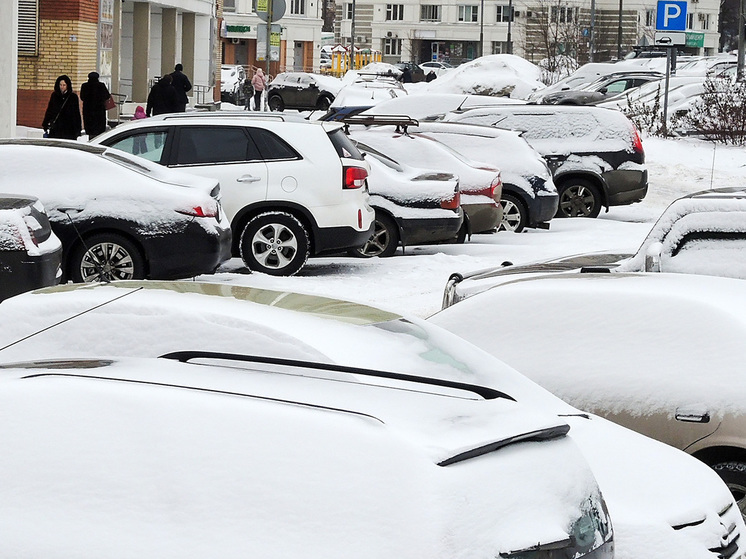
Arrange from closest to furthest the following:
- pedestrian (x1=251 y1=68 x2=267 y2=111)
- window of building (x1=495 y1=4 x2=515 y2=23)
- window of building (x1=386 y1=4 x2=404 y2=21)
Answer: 1. pedestrian (x1=251 y1=68 x2=267 y2=111)
2. window of building (x1=495 y1=4 x2=515 y2=23)
3. window of building (x1=386 y1=4 x2=404 y2=21)

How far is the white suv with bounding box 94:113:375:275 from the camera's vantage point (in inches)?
512

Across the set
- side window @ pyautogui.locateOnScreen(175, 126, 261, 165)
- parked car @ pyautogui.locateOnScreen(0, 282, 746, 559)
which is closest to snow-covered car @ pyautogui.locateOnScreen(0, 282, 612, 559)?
parked car @ pyautogui.locateOnScreen(0, 282, 746, 559)

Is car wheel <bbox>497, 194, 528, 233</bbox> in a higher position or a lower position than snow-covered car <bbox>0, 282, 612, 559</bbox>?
lower

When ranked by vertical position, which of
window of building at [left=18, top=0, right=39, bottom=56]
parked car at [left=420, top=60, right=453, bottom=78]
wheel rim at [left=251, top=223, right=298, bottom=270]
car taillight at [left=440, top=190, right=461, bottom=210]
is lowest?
wheel rim at [left=251, top=223, right=298, bottom=270]

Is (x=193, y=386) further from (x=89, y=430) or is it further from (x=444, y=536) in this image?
(x=444, y=536)

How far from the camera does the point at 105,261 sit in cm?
1132

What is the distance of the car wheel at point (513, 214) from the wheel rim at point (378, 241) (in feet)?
8.54

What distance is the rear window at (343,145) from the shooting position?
43.3 ft

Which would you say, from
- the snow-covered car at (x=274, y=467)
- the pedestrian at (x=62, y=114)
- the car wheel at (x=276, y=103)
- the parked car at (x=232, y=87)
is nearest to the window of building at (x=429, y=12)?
the parked car at (x=232, y=87)

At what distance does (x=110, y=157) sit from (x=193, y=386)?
342 inches

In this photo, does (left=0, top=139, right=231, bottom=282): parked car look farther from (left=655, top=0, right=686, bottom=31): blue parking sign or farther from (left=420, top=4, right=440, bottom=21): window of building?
(left=420, top=4, right=440, bottom=21): window of building

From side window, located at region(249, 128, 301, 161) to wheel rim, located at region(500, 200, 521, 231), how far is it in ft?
14.3

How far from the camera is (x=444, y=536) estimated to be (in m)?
2.86

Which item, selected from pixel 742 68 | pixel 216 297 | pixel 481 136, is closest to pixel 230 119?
pixel 481 136
